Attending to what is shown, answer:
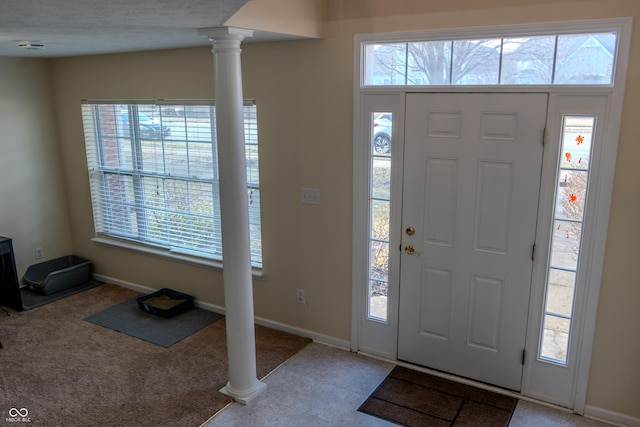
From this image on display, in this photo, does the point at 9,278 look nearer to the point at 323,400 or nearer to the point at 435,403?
the point at 323,400

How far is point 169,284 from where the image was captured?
188 inches

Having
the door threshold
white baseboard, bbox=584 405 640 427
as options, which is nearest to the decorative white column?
the door threshold

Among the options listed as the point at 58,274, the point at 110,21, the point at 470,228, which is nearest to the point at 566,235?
the point at 470,228

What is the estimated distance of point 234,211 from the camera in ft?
10.1

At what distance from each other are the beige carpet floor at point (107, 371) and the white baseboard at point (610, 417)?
1918 mm

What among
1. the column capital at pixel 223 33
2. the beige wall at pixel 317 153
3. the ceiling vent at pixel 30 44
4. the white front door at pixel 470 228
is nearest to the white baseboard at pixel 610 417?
the beige wall at pixel 317 153

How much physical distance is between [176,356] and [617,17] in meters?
3.40

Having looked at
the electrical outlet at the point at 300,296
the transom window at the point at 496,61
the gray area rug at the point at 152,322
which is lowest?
the gray area rug at the point at 152,322

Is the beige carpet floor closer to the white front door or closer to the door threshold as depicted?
the door threshold

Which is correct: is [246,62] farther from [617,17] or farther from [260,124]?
[617,17]

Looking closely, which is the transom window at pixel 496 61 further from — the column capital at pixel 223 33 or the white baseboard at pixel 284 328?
the white baseboard at pixel 284 328

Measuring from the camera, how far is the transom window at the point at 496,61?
2775 mm

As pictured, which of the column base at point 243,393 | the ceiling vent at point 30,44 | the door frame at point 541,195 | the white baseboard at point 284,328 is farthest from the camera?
the white baseboard at point 284,328

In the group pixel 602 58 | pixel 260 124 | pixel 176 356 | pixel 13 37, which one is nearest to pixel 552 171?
pixel 602 58
